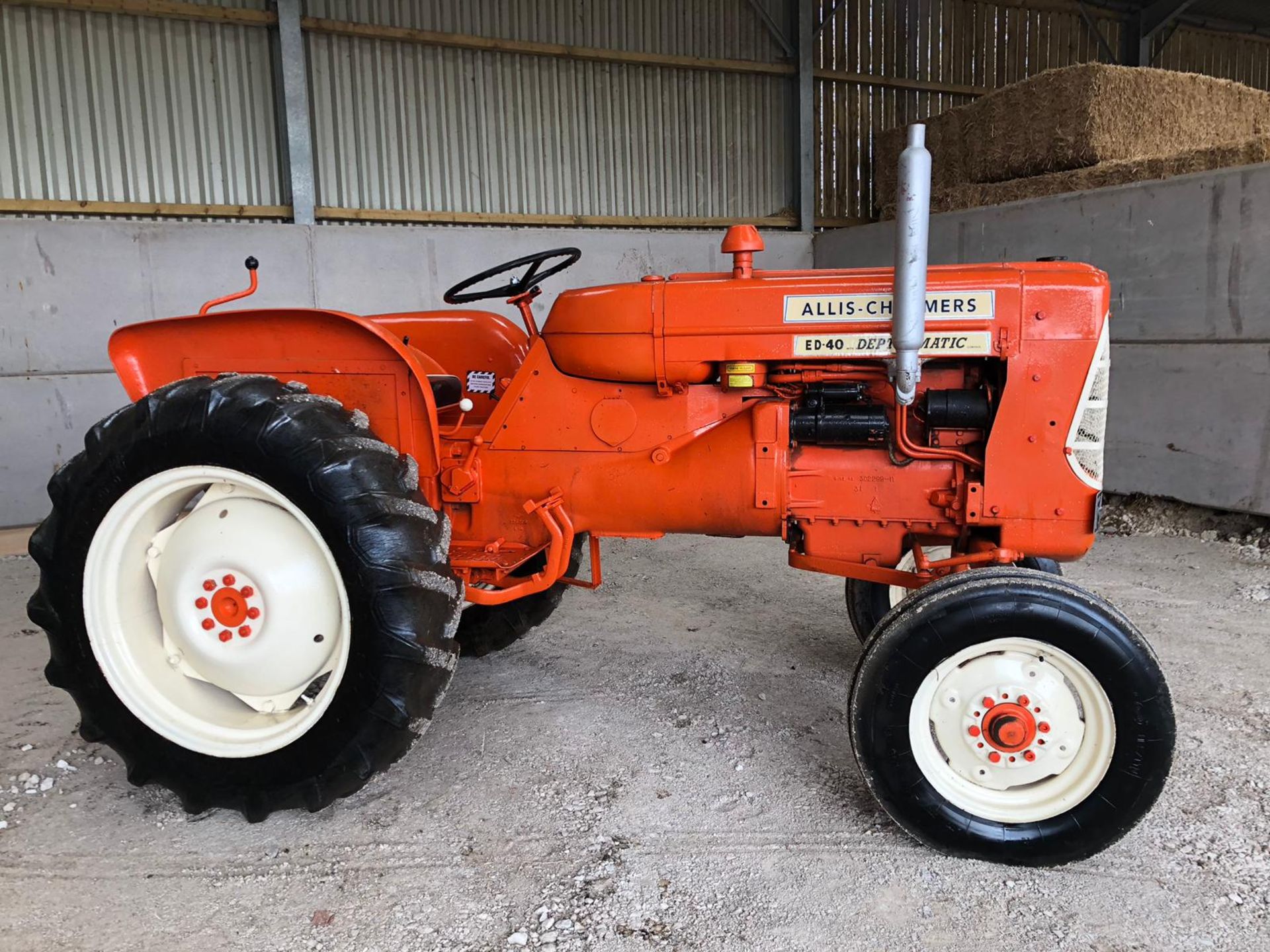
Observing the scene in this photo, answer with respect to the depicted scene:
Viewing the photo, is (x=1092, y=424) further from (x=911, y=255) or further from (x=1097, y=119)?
(x=1097, y=119)

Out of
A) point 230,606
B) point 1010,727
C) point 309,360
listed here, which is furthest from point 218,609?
point 1010,727

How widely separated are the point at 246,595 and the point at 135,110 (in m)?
4.86

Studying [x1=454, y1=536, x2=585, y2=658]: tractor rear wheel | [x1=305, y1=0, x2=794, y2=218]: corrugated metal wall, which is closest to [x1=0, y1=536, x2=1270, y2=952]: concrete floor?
[x1=454, y1=536, x2=585, y2=658]: tractor rear wheel

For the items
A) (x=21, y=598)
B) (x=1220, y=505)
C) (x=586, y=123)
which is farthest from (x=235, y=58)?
(x=1220, y=505)

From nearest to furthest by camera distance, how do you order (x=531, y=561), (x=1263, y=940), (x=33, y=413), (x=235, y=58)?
1. (x=1263, y=940)
2. (x=531, y=561)
3. (x=33, y=413)
4. (x=235, y=58)

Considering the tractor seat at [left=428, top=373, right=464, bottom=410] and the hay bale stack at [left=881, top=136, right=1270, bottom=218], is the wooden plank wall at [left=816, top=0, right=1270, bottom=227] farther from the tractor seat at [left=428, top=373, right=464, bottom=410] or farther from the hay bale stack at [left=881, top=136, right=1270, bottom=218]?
the tractor seat at [left=428, top=373, right=464, bottom=410]

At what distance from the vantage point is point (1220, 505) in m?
4.53

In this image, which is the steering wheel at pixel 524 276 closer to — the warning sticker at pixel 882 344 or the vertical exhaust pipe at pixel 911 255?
the warning sticker at pixel 882 344

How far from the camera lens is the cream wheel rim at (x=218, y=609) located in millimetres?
2021

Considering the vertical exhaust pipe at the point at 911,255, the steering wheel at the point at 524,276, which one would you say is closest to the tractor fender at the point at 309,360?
the steering wheel at the point at 524,276

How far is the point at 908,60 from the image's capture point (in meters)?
7.84

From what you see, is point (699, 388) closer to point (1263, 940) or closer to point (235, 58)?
point (1263, 940)

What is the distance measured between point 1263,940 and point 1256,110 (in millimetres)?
6908

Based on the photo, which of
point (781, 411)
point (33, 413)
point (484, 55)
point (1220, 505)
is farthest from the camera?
point (484, 55)
